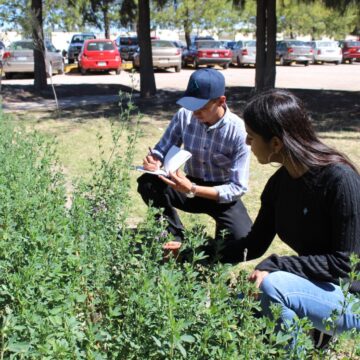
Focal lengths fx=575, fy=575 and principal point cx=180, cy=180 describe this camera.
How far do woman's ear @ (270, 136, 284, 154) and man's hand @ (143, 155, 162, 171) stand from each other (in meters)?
1.40

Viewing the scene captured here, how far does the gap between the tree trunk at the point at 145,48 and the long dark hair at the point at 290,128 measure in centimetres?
1182

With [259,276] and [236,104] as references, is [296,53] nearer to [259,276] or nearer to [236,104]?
[236,104]

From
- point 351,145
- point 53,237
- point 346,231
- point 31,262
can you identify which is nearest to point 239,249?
point 346,231

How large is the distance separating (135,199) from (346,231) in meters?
3.73

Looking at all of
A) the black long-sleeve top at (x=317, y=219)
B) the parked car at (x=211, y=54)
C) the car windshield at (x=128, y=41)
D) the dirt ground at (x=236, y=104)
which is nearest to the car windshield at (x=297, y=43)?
the parked car at (x=211, y=54)

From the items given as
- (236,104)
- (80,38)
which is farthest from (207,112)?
(80,38)

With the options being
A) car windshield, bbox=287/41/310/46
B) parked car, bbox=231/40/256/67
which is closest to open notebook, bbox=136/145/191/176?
parked car, bbox=231/40/256/67

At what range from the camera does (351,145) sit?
848 centimetres

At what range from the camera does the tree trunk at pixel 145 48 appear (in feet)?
45.4

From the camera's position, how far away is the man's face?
11.7 ft

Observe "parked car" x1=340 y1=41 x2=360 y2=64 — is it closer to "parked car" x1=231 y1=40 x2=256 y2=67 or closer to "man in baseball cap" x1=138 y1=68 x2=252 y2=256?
"parked car" x1=231 y1=40 x2=256 y2=67

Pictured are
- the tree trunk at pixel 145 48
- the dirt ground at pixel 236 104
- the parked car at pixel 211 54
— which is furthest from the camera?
the parked car at pixel 211 54

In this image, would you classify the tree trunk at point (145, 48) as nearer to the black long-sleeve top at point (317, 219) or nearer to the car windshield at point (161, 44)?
the black long-sleeve top at point (317, 219)

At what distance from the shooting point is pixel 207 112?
3645mm
